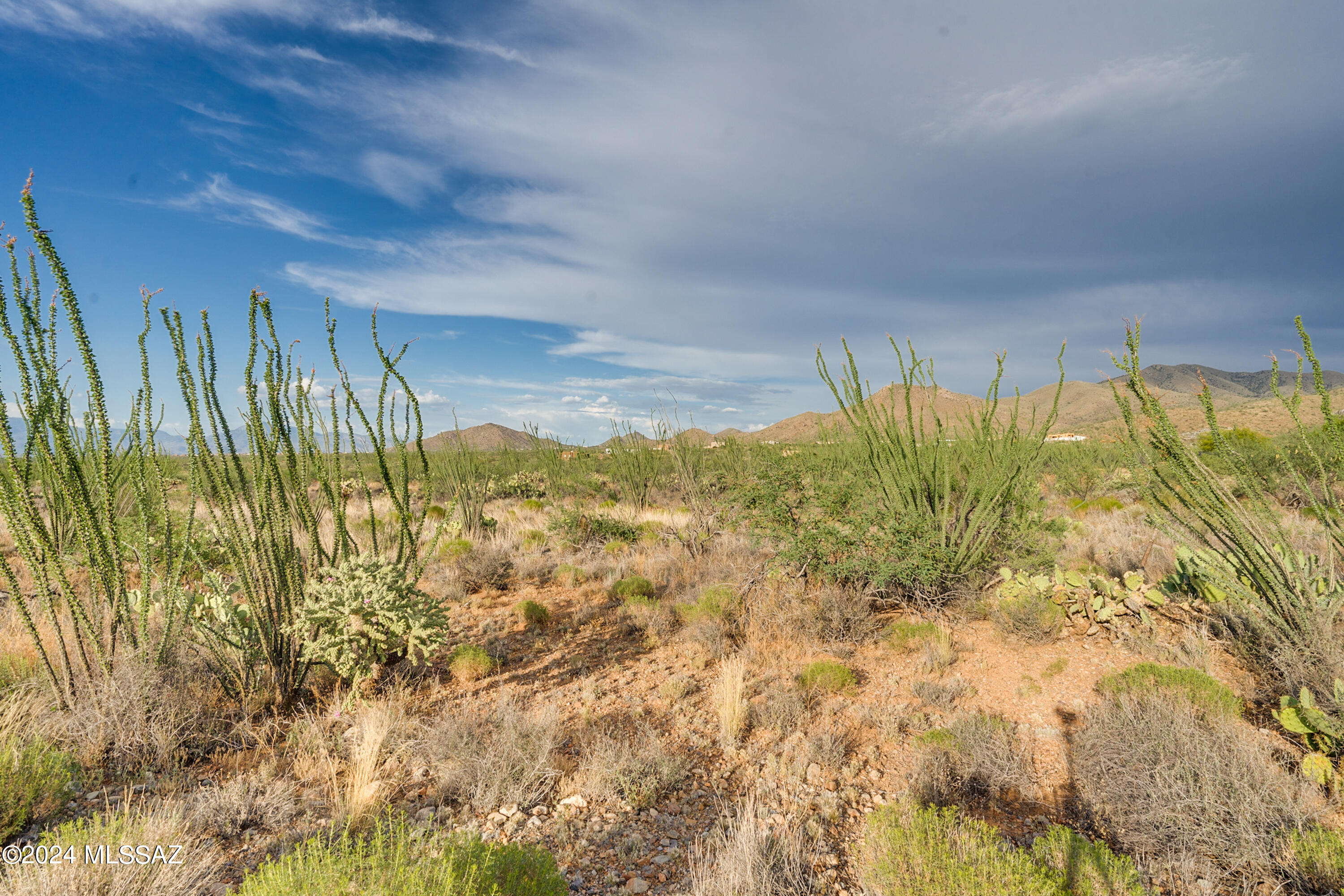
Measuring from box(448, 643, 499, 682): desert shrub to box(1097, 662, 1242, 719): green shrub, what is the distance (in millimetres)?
5280

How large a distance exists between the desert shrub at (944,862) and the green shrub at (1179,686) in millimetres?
1939

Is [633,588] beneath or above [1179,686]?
above

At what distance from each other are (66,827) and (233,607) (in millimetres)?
2554

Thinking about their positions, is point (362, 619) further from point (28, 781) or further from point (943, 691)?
point (943, 691)

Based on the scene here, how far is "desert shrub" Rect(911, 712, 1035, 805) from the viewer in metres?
3.75

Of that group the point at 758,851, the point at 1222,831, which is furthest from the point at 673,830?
the point at 1222,831

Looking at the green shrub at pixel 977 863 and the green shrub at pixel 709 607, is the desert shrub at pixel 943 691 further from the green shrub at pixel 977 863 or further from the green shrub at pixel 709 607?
the green shrub at pixel 709 607

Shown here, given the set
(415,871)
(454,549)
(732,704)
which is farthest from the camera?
(454,549)

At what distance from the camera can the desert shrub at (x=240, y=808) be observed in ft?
10.7

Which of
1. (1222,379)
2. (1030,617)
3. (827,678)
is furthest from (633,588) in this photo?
(1222,379)

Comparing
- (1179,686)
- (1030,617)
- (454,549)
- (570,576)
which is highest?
(454,549)

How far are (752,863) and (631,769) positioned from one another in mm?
1165

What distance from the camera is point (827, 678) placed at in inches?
203

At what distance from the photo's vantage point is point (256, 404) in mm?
4539
